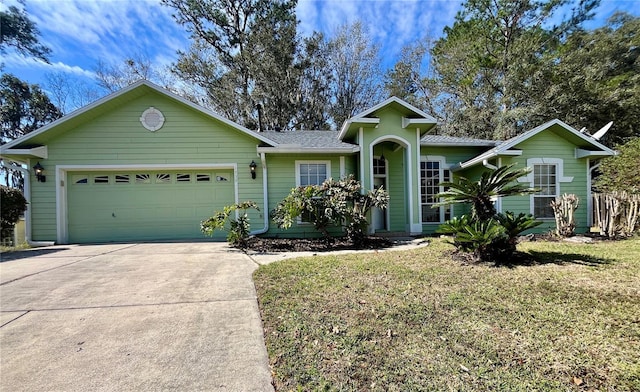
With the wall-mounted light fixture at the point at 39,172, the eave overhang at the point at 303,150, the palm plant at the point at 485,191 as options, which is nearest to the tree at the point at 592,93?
the eave overhang at the point at 303,150

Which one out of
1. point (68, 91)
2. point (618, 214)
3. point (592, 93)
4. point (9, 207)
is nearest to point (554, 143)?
point (618, 214)

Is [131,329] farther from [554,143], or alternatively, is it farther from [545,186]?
[554,143]

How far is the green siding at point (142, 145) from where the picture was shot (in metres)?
8.50

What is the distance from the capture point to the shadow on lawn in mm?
4859

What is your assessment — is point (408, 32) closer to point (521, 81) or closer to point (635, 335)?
point (521, 81)

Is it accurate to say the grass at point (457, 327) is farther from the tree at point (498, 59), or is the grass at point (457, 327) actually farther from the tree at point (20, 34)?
the tree at point (20, 34)

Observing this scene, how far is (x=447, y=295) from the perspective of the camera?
3.60m

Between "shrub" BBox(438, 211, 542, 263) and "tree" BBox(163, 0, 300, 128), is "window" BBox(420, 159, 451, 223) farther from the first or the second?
"tree" BBox(163, 0, 300, 128)

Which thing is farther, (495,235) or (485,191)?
(485,191)

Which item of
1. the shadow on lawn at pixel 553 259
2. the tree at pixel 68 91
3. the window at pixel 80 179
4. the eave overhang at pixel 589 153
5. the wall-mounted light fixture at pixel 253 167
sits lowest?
the shadow on lawn at pixel 553 259

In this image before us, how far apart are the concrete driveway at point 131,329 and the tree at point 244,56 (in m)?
15.8

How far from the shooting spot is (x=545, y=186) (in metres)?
9.95

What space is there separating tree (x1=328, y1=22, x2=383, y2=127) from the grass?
1795 centimetres

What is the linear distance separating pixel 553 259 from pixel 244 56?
19.4 meters
